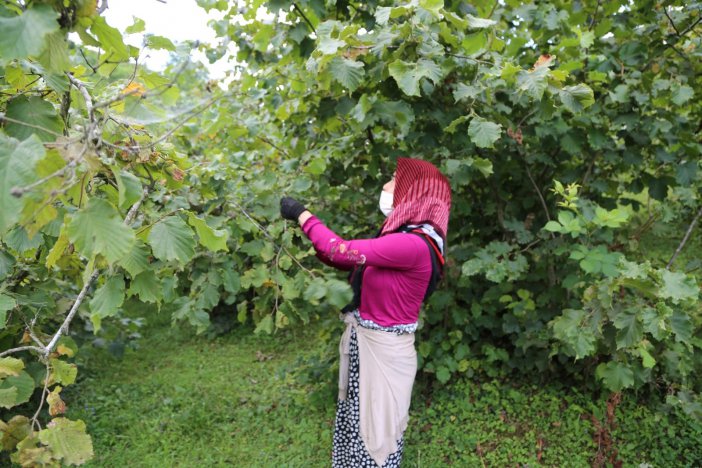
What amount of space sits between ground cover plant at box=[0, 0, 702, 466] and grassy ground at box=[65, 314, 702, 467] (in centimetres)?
14

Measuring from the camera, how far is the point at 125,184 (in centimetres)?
126

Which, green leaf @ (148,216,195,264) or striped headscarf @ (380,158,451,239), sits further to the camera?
striped headscarf @ (380,158,451,239)

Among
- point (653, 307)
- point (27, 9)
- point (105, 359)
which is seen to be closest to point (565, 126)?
point (653, 307)

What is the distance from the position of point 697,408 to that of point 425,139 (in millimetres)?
2086

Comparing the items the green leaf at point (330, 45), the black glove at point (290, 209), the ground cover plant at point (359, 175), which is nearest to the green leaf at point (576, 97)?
the ground cover plant at point (359, 175)

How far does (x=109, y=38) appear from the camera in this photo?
1.33 metres

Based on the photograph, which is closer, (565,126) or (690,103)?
(565,126)

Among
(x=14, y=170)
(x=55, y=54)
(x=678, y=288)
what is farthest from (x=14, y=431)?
(x=678, y=288)

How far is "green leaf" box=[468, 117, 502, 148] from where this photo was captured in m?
2.04

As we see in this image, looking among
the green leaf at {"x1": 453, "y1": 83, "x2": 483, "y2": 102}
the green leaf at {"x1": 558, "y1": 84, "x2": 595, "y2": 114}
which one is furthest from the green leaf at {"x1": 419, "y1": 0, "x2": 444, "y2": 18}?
the green leaf at {"x1": 558, "y1": 84, "x2": 595, "y2": 114}

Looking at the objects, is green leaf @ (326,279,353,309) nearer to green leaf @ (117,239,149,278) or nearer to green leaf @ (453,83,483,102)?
green leaf @ (117,239,149,278)

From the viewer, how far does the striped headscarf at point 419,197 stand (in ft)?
7.32

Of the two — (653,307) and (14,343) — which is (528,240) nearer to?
(653,307)

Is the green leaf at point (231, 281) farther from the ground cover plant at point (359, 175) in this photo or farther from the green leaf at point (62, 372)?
the green leaf at point (62, 372)
